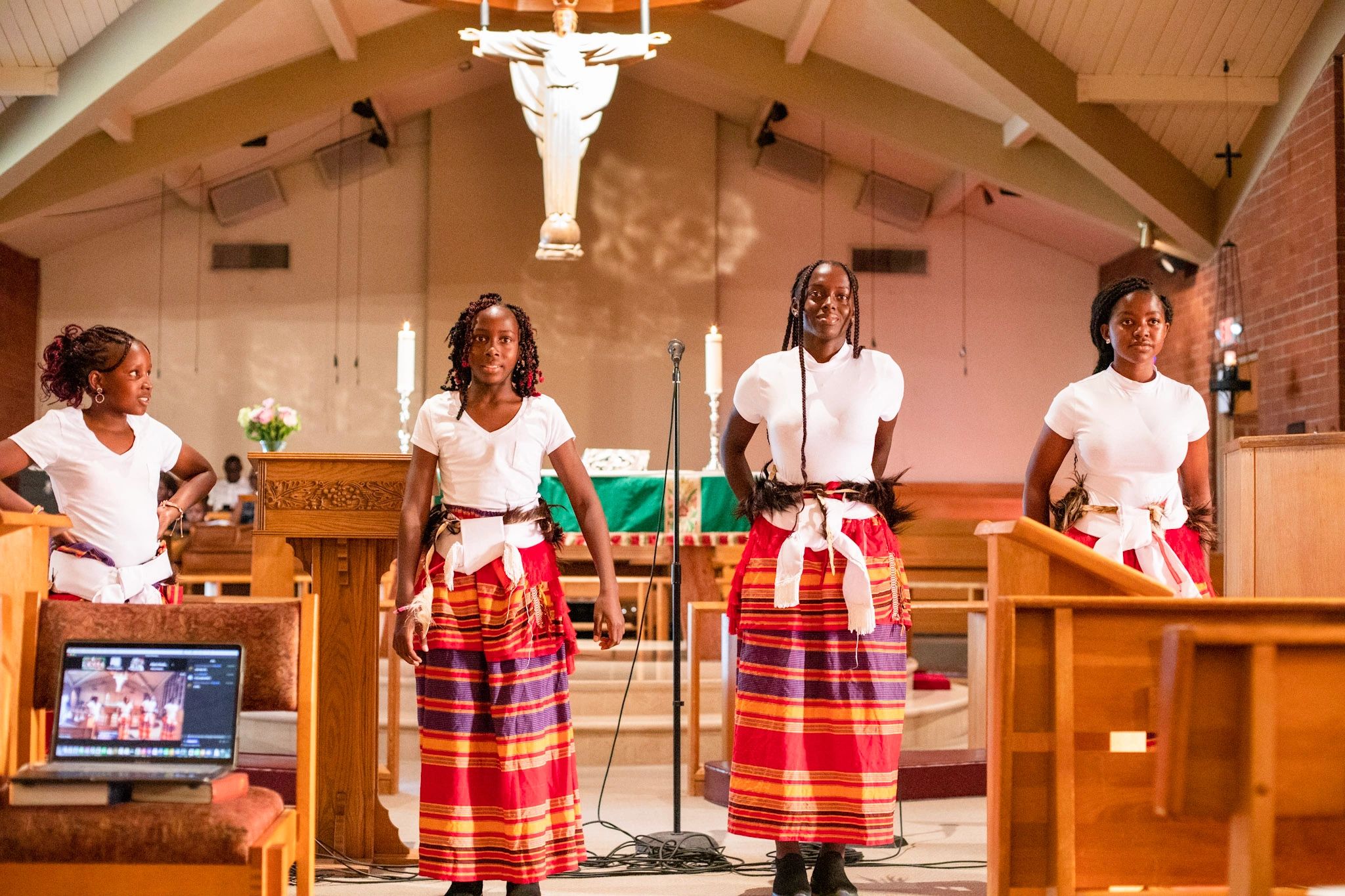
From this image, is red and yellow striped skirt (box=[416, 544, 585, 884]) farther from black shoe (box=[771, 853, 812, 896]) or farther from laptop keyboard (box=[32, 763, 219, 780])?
laptop keyboard (box=[32, 763, 219, 780])

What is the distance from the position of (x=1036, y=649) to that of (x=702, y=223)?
32.1ft

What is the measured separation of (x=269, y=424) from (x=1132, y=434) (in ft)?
16.7

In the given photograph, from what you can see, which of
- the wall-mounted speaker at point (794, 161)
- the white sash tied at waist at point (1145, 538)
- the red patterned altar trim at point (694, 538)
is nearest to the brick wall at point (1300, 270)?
the red patterned altar trim at point (694, 538)

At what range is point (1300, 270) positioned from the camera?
8.07 meters

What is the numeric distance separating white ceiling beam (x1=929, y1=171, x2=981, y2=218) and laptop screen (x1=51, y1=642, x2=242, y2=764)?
9550 mm

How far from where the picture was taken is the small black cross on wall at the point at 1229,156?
8.57 meters

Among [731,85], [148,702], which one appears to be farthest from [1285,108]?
[148,702]

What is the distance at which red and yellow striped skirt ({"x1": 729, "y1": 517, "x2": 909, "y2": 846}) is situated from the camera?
3.55 meters

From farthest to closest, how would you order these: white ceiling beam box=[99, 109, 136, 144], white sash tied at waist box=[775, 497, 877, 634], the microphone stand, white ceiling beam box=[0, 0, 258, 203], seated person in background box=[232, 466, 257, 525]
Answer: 1. seated person in background box=[232, 466, 257, 525]
2. white ceiling beam box=[99, 109, 136, 144]
3. white ceiling beam box=[0, 0, 258, 203]
4. the microphone stand
5. white sash tied at waist box=[775, 497, 877, 634]

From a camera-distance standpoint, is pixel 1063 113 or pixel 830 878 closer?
pixel 830 878

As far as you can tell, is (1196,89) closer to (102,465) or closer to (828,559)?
(828,559)

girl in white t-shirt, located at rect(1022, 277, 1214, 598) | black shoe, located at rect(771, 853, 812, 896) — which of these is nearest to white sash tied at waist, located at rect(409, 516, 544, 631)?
black shoe, located at rect(771, 853, 812, 896)

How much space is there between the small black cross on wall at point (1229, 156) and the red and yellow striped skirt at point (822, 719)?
6.05 metres

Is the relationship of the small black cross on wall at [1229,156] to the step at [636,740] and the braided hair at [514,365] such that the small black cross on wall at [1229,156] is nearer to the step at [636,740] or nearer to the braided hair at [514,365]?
the step at [636,740]
